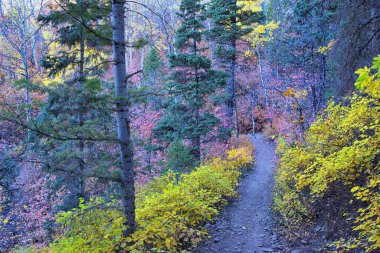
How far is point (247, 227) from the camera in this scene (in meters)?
6.86

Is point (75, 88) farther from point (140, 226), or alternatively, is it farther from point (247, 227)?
point (247, 227)

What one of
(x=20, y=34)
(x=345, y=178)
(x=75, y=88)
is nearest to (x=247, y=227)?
(x=345, y=178)

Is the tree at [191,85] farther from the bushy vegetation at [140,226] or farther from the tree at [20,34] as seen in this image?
the tree at [20,34]

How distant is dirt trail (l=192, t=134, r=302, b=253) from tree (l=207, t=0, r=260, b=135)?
7.81m

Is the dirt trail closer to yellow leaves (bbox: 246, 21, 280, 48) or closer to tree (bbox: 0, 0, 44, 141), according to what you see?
tree (bbox: 0, 0, 44, 141)

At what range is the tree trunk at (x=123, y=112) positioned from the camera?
A: 4.45 metres

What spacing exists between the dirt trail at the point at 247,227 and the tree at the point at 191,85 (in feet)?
10.7

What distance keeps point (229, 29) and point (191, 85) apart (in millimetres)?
7373

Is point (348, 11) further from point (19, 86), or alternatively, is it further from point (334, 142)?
point (19, 86)

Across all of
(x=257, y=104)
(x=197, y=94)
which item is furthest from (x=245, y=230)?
(x=257, y=104)

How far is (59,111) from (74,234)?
503 centimetres

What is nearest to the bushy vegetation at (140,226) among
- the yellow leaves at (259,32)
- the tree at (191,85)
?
the tree at (191,85)

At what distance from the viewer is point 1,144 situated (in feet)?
58.8

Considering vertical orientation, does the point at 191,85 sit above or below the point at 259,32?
below
